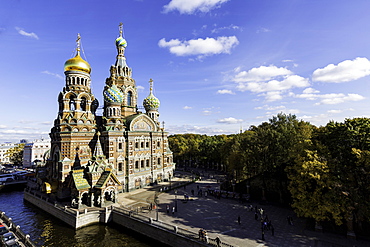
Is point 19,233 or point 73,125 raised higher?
point 73,125

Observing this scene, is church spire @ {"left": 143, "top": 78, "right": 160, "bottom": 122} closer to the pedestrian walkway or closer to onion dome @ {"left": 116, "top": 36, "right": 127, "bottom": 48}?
onion dome @ {"left": 116, "top": 36, "right": 127, "bottom": 48}

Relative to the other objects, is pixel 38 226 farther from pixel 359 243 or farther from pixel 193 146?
pixel 193 146

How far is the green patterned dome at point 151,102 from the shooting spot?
45938 mm

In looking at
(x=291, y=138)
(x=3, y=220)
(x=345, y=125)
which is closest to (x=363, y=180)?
(x=345, y=125)

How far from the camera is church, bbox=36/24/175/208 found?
2884cm

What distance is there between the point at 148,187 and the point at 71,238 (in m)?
18.3

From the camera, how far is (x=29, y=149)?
78.4 m

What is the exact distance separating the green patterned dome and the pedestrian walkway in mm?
19337

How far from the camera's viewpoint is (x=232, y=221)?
924 inches

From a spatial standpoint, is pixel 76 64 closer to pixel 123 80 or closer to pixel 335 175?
pixel 123 80

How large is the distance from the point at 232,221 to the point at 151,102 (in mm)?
30763

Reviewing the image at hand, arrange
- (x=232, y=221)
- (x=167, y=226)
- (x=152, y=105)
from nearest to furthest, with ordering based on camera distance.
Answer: (x=167, y=226) < (x=232, y=221) < (x=152, y=105)

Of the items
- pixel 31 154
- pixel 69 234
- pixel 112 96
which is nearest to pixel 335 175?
pixel 69 234

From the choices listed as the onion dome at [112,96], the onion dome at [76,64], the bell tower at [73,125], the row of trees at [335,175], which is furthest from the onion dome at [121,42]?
the row of trees at [335,175]
